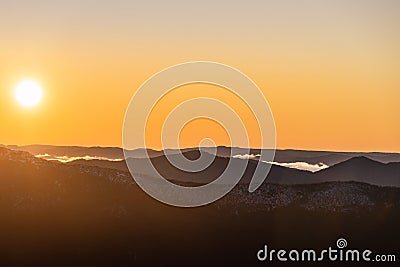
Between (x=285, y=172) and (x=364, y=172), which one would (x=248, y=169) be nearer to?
(x=285, y=172)

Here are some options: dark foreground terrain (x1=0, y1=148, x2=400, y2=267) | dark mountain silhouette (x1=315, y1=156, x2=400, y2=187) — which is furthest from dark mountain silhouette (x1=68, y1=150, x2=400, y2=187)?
dark foreground terrain (x1=0, y1=148, x2=400, y2=267)

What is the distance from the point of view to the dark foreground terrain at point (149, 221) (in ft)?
242

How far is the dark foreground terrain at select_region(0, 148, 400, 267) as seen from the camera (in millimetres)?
73688

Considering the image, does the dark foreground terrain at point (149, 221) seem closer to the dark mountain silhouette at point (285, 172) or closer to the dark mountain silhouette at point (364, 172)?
the dark mountain silhouette at point (285, 172)

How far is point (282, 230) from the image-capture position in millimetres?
81125

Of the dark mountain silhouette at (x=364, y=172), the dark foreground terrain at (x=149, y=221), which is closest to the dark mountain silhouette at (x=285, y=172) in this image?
the dark mountain silhouette at (x=364, y=172)

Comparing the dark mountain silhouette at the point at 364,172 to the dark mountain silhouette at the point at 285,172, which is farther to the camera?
the dark mountain silhouette at the point at 364,172

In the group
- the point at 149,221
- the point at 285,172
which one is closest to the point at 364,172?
the point at 285,172

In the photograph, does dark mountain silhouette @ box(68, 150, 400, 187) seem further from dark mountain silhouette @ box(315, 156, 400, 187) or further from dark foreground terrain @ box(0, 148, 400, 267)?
dark foreground terrain @ box(0, 148, 400, 267)

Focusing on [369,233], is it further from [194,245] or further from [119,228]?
[119,228]

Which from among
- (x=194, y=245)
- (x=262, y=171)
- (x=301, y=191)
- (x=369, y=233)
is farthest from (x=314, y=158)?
(x=194, y=245)

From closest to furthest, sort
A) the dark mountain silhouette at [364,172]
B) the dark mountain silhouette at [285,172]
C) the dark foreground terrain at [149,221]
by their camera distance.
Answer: the dark foreground terrain at [149,221], the dark mountain silhouette at [285,172], the dark mountain silhouette at [364,172]

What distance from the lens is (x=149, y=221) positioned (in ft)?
269

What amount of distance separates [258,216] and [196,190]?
9840 mm
